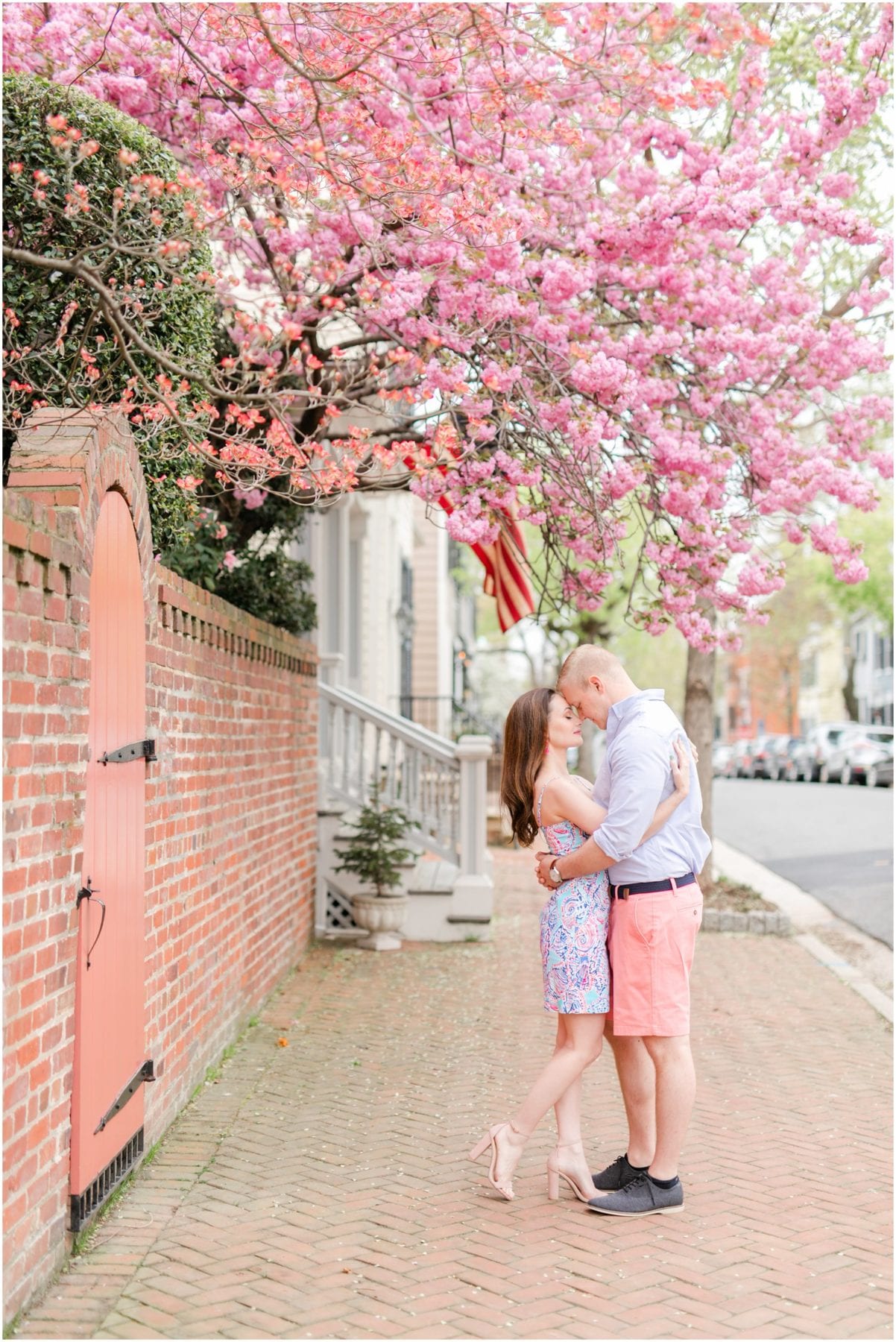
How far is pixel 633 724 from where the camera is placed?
4891 millimetres

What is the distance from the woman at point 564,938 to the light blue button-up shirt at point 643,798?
70 millimetres

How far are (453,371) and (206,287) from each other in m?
Answer: 1.57

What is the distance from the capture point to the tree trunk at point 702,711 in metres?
13.7

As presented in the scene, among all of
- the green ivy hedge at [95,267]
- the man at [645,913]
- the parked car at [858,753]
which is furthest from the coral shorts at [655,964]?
the parked car at [858,753]

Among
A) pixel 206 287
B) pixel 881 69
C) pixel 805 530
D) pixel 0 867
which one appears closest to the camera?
pixel 0 867

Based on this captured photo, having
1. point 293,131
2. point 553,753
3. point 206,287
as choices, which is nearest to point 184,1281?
point 553,753

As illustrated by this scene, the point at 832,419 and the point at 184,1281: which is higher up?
the point at 832,419

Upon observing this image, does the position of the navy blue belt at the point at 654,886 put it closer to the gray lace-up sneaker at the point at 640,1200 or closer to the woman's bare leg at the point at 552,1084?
the woman's bare leg at the point at 552,1084

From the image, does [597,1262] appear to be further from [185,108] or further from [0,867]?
[185,108]

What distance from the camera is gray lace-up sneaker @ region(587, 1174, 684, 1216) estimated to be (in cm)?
491

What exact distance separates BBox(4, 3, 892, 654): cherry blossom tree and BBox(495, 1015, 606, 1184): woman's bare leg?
2599 millimetres

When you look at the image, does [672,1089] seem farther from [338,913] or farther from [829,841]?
[829,841]

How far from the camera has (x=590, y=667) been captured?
508 centimetres

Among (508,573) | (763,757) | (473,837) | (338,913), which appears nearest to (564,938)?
(508,573)
